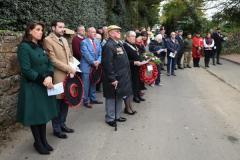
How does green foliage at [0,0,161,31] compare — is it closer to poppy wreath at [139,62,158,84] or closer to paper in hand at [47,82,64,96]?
paper in hand at [47,82,64,96]

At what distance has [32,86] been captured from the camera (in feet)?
19.0

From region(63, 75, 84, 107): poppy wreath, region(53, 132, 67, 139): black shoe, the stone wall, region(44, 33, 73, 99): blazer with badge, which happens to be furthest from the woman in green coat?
the stone wall

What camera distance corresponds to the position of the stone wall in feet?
23.0

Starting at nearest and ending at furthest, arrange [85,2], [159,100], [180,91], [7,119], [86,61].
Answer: [7,119], [86,61], [159,100], [180,91], [85,2]

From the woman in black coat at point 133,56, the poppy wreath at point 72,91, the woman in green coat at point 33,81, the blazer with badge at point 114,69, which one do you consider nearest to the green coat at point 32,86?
the woman in green coat at point 33,81

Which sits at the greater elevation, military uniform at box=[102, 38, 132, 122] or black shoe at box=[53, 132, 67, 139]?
military uniform at box=[102, 38, 132, 122]

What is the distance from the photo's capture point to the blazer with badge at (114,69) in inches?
298

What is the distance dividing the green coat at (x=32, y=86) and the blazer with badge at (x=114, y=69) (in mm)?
1860

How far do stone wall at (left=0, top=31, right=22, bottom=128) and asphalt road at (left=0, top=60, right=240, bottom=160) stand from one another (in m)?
0.44

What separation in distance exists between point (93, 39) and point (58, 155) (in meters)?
4.27

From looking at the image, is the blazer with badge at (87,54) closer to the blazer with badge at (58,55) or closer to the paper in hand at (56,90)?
the blazer with badge at (58,55)

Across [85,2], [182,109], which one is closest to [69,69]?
[182,109]

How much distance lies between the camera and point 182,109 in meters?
9.53

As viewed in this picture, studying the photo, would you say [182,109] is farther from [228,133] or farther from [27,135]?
[27,135]
